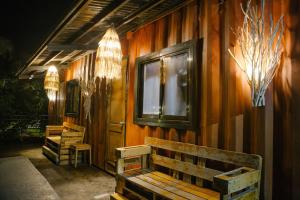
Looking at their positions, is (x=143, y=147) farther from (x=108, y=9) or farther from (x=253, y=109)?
(x=108, y=9)

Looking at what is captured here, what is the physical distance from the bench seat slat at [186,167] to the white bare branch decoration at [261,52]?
1221 millimetres

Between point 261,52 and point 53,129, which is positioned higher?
point 261,52

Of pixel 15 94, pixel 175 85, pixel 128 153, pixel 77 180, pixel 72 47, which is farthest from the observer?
pixel 15 94

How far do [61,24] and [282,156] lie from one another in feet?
17.3

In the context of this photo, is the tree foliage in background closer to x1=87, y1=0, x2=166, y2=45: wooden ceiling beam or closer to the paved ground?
the paved ground

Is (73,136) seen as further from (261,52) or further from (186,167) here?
(261,52)

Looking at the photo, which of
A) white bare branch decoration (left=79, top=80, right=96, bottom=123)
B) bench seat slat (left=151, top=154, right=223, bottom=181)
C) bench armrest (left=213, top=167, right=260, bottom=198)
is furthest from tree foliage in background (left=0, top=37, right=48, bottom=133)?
bench armrest (left=213, top=167, right=260, bottom=198)

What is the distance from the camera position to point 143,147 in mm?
4512

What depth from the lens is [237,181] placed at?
99.8 inches

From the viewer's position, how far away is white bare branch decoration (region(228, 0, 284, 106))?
285 cm

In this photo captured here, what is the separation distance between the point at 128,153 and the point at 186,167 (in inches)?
42.6

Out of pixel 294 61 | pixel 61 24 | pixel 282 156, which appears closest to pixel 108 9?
pixel 61 24

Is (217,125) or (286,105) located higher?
(286,105)

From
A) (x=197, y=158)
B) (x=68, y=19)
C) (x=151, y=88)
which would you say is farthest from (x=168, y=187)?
(x=68, y=19)
